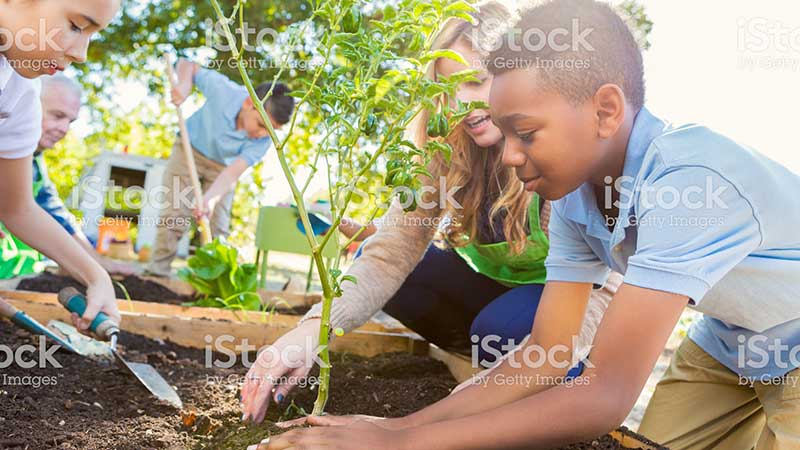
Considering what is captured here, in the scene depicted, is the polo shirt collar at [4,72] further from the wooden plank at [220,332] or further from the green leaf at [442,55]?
the wooden plank at [220,332]

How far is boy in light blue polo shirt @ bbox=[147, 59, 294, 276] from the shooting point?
527 cm

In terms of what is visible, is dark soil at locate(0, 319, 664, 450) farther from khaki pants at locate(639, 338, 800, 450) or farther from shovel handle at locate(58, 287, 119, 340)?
khaki pants at locate(639, 338, 800, 450)

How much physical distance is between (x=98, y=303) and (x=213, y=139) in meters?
3.58

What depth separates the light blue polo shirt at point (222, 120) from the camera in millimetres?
5410

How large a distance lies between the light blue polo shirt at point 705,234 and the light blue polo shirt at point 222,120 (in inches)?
155

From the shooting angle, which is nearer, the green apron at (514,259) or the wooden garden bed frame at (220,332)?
the green apron at (514,259)

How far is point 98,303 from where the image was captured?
6.80ft

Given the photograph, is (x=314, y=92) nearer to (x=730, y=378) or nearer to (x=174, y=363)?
(x=174, y=363)

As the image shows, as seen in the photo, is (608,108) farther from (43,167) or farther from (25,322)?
(43,167)

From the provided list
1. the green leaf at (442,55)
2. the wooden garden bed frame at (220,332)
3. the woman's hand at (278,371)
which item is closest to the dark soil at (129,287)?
the wooden garden bed frame at (220,332)

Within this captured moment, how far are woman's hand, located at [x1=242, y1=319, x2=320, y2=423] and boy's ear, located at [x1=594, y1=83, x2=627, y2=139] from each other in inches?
34.0

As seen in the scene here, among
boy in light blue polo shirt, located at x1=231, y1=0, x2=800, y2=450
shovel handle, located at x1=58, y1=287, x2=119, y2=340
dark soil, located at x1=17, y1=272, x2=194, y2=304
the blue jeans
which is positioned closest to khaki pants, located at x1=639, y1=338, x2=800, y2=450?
boy in light blue polo shirt, located at x1=231, y1=0, x2=800, y2=450

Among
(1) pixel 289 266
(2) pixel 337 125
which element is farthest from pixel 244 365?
(1) pixel 289 266

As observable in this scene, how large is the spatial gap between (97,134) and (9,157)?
10301mm
